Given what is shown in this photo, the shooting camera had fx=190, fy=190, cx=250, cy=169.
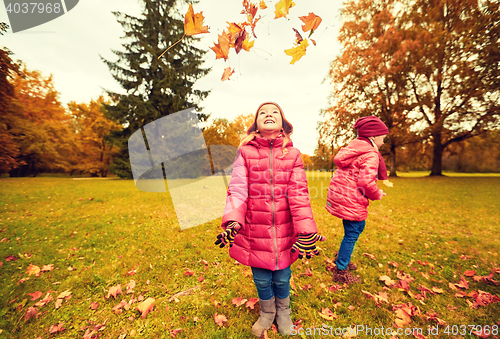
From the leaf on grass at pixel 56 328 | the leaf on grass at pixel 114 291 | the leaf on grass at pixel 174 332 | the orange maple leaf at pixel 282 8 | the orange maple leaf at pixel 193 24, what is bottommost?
the leaf on grass at pixel 174 332

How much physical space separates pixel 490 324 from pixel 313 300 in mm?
2116

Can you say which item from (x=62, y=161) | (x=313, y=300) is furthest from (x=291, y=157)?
(x=62, y=161)

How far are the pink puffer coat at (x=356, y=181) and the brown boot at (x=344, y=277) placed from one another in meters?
1.07

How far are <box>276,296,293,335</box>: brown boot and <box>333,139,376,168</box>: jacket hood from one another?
2.03 metres

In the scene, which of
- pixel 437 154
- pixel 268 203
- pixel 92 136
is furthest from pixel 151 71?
pixel 437 154

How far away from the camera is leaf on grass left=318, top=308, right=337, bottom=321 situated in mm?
2493

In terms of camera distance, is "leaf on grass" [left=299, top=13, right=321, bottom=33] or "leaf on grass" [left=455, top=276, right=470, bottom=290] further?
"leaf on grass" [left=455, top=276, right=470, bottom=290]

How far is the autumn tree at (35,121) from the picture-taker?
8442 mm

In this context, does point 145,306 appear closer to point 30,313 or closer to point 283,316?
point 30,313

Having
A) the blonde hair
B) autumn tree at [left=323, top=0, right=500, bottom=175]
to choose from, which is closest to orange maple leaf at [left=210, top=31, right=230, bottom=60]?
the blonde hair

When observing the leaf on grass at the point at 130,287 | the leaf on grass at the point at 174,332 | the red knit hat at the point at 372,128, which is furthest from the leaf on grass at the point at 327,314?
the leaf on grass at the point at 130,287

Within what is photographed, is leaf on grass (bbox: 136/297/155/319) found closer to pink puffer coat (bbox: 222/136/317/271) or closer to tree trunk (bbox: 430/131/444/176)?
pink puffer coat (bbox: 222/136/317/271)

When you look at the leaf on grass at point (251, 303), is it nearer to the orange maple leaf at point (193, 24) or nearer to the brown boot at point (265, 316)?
the brown boot at point (265, 316)

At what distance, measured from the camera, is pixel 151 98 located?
19953mm
